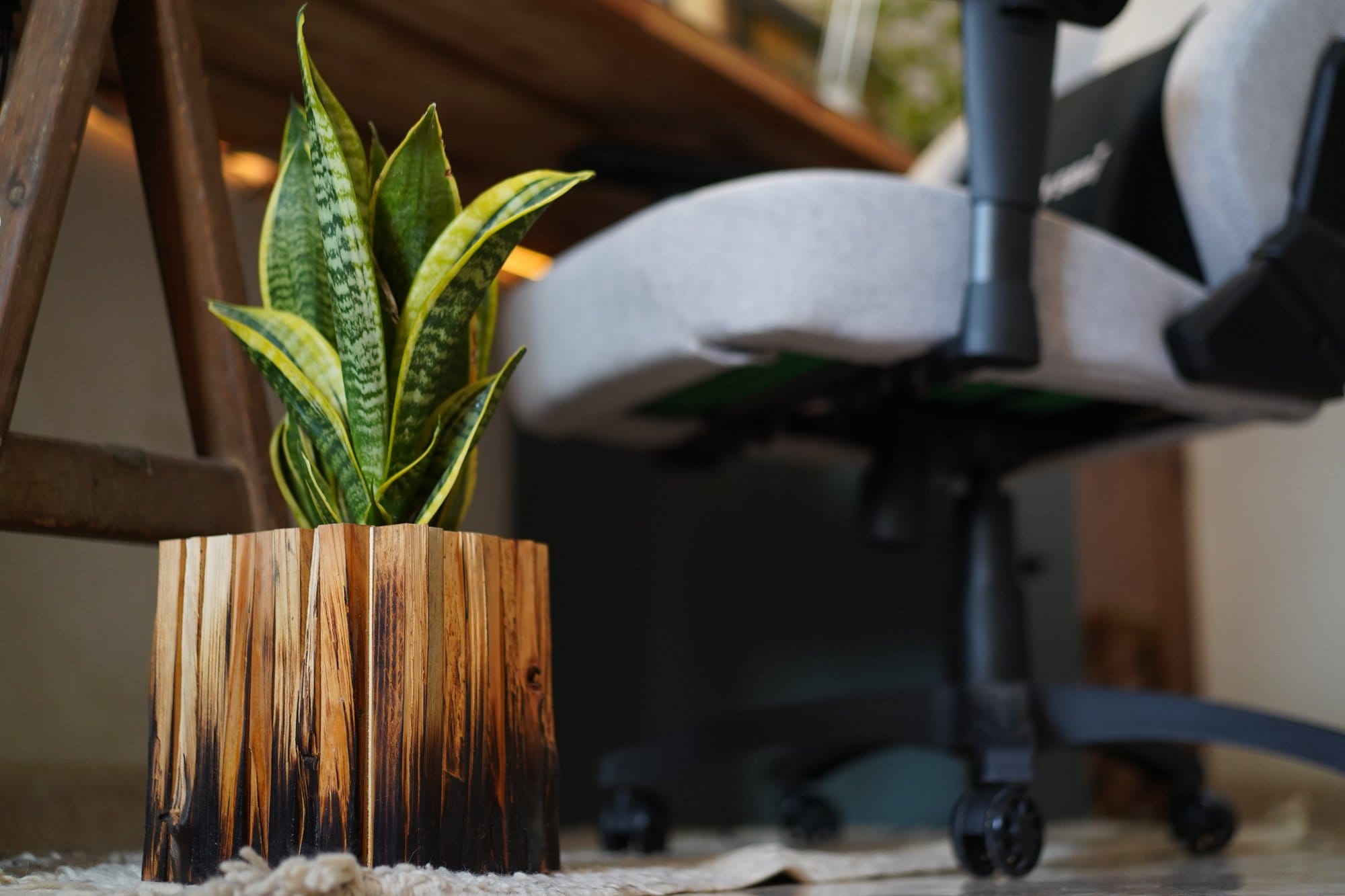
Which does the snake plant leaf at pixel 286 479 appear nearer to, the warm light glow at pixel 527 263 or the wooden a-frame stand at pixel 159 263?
the wooden a-frame stand at pixel 159 263

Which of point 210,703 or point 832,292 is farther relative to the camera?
point 832,292

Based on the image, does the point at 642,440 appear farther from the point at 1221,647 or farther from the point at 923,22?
the point at 1221,647

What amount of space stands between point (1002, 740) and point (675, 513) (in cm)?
74

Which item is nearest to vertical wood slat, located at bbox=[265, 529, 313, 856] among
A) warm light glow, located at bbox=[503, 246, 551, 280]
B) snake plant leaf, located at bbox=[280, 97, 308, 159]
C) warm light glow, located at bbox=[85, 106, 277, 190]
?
snake plant leaf, located at bbox=[280, 97, 308, 159]

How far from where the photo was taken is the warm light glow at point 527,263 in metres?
1.52

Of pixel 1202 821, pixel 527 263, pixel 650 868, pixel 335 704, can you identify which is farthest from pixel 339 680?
pixel 527 263

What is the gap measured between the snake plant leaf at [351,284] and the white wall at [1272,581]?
1.70m

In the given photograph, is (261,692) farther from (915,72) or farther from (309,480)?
(915,72)

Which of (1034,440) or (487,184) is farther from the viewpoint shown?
(487,184)

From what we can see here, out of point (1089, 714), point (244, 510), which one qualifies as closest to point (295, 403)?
point (244, 510)

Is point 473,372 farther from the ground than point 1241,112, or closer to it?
closer to it

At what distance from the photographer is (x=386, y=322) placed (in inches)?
25.4

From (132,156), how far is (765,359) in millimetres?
727

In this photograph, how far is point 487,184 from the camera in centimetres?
140
